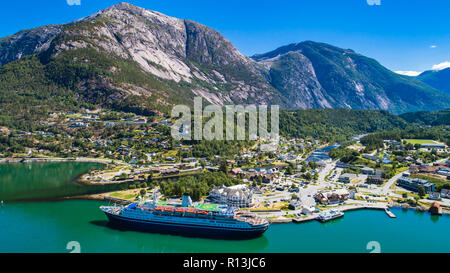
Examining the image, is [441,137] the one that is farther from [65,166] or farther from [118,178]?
[65,166]

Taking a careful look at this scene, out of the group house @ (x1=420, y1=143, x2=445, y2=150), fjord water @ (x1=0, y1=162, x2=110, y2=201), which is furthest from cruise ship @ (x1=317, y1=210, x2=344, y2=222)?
house @ (x1=420, y1=143, x2=445, y2=150)

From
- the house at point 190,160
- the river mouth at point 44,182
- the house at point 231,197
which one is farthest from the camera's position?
the house at point 190,160

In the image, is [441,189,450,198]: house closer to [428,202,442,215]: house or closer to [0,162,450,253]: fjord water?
[428,202,442,215]: house

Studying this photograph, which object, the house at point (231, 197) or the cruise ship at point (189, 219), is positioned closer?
the cruise ship at point (189, 219)

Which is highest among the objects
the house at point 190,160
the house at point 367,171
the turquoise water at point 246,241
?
the house at point 190,160

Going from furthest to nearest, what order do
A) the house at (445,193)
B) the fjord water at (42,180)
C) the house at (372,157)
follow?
the house at (372,157)
the fjord water at (42,180)
the house at (445,193)

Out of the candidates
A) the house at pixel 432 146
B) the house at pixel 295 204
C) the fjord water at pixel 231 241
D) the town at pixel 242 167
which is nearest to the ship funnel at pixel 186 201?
the fjord water at pixel 231 241

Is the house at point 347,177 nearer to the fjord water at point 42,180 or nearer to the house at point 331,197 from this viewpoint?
the house at point 331,197

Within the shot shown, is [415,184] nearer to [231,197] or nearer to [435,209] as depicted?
[435,209]
